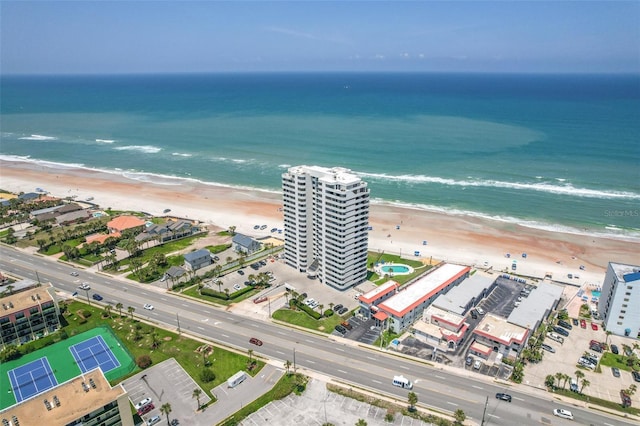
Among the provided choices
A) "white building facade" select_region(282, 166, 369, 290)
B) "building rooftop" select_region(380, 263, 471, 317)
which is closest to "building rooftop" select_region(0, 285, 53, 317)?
"white building facade" select_region(282, 166, 369, 290)

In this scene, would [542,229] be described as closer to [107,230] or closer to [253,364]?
[253,364]

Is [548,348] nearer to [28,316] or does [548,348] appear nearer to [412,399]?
[412,399]

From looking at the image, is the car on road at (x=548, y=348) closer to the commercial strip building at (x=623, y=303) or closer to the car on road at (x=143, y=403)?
the commercial strip building at (x=623, y=303)

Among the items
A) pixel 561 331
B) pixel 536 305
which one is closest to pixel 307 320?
pixel 536 305

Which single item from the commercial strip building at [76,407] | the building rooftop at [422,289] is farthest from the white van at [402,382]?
the commercial strip building at [76,407]

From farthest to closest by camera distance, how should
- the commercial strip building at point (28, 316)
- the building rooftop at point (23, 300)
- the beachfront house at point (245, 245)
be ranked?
the beachfront house at point (245, 245)
the building rooftop at point (23, 300)
the commercial strip building at point (28, 316)

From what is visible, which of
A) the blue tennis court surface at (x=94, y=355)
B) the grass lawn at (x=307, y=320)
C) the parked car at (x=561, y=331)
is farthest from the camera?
the grass lawn at (x=307, y=320)

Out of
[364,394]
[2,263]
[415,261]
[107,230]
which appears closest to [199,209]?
[107,230]

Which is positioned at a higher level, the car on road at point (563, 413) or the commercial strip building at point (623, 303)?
the commercial strip building at point (623, 303)
